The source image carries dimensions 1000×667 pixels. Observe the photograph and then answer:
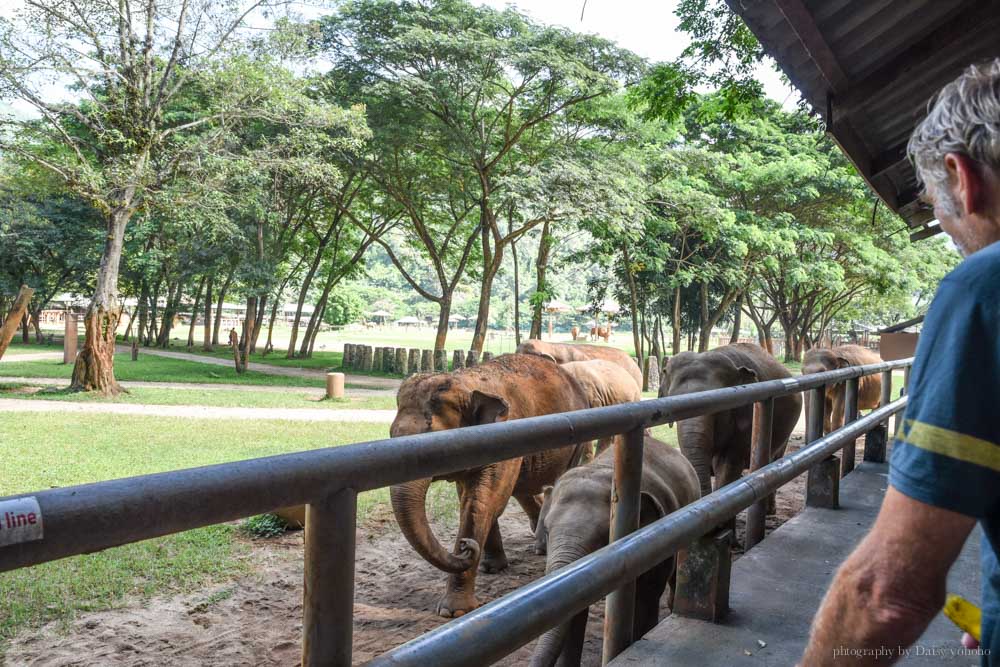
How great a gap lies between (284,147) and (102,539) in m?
19.5

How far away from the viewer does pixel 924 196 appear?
5.10 feet

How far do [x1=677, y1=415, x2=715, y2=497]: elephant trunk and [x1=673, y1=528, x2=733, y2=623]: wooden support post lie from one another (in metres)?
3.57

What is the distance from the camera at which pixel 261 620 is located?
5.30 metres

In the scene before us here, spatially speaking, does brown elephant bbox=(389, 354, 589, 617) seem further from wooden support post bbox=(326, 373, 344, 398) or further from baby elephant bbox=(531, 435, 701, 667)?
wooden support post bbox=(326, 373, 344, 398)

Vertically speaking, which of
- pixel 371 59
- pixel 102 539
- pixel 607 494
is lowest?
pixel 607 494

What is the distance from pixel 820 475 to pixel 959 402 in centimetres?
429

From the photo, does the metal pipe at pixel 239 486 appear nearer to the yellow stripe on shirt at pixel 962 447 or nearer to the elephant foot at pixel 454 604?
the yellow stripe on shirt at pixel 962 447

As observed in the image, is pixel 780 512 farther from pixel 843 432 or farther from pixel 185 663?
pixel 185 663

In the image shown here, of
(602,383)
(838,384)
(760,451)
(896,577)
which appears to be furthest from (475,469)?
(838,384)

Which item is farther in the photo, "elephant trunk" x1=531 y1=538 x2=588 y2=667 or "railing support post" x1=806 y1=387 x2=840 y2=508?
"railing support post" x1=806 y1=387 x2=840 y2=508

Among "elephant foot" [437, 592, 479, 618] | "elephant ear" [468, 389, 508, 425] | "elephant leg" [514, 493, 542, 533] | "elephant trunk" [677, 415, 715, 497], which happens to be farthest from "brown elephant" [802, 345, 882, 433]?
"elephant foot" [437, 592, 479, 618]

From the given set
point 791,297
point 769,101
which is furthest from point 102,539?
point 791,297

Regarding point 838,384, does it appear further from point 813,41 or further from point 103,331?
point 103,331

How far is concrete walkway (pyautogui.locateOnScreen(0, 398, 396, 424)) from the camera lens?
1464cm
